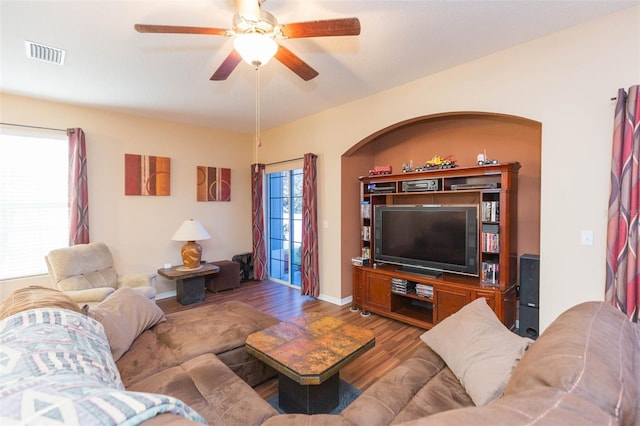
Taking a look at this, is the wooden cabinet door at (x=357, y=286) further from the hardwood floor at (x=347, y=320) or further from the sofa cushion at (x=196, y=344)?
the sofa cushion at (x=196, y=344)

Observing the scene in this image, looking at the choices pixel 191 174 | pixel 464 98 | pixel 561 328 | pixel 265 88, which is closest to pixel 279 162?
pixel 191 174

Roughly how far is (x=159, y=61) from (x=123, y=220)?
2.49m

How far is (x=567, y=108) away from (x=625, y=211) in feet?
2.88

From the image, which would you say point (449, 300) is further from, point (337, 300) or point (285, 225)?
point (285, 225)

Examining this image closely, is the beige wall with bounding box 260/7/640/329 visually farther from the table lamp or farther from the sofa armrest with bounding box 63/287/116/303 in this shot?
the sofa armrest with bounding box 63/287/116/303

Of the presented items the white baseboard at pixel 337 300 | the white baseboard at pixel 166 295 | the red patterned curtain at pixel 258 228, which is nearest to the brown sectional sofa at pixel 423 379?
the white baseboard at pixel 337 300

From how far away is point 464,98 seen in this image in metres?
2.80

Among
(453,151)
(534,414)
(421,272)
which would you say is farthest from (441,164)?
(534,414)

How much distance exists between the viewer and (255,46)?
165 centimetres

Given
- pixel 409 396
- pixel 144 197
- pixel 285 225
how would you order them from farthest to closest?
pixel 285 225
pixel 144 197
pixel 409 396

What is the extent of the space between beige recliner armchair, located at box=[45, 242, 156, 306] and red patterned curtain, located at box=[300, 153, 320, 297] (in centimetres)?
200

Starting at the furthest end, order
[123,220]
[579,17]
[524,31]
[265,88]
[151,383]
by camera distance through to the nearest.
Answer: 1. [123,220]
2. [265,88]
3. [524,31]
4. [579,17]
5. [151,383]

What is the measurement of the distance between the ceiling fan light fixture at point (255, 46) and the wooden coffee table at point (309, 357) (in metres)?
1.82

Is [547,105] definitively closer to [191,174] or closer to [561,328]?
[561,328]
